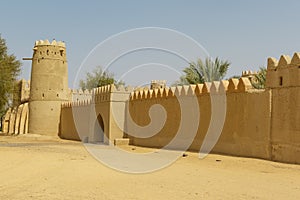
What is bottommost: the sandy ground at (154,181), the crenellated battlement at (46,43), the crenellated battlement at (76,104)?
the sandy ground at (154,181)

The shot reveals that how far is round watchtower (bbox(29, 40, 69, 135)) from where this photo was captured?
2636 centimetres

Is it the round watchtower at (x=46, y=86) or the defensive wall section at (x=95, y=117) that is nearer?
the defensive wall section at (x=95, y=117)

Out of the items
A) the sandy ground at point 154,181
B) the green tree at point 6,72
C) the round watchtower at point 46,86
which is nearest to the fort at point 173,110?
the round watchtower at point 46,86

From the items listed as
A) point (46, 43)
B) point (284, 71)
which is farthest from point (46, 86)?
point (284, 71)

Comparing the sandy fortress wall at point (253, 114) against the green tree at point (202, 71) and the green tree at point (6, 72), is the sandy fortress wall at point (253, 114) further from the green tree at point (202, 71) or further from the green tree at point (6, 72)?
the green tree at point (6, 72)

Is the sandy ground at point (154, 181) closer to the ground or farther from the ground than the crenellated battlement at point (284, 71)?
closer to the ground

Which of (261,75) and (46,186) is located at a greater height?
(261,75)

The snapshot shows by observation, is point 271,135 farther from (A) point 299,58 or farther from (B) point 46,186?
(B) point 46,186

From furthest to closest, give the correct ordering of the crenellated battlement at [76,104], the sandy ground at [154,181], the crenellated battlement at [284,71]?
the crenellated battlement at [76,104]
the crenellated battlement at [284,71]
the sandy ground at [154,181]

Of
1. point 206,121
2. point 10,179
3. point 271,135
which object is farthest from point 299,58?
point 10,179

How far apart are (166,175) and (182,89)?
618 cm

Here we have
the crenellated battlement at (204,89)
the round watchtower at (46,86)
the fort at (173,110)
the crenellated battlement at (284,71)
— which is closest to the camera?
the crenellated battlement at (284,71)

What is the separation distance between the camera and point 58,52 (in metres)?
26.7

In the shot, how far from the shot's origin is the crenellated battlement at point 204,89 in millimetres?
11219
